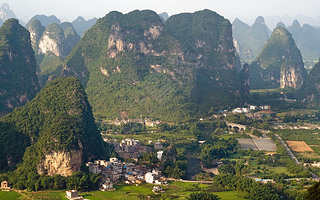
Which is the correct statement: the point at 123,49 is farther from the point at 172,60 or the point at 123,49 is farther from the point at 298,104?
the point at 298,104

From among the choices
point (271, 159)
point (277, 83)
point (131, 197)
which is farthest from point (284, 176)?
point (277, 83)

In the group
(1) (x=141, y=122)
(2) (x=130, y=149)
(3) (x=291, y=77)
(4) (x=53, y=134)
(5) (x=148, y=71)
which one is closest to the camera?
(4) (x=53, y=134)

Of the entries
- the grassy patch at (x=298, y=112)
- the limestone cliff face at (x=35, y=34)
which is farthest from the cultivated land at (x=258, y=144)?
the limestone cliff face at (x=35, y=34)

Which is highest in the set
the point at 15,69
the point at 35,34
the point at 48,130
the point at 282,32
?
the point at 282,32

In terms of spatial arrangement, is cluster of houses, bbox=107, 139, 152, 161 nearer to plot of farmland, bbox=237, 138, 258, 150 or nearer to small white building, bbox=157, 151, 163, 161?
small white building, bbox=157, 151, 163, 161

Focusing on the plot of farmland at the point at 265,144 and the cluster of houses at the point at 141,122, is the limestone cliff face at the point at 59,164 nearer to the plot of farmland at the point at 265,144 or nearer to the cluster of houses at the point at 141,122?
the plot of farmland at the point at 265,144

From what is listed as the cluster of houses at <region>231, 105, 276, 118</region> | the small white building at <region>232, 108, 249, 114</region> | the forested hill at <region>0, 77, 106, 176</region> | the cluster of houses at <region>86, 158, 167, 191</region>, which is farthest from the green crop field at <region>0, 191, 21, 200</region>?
the small white building at <region>232, 108, 249, 114</region>

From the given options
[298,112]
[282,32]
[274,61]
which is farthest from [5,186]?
[282,32]

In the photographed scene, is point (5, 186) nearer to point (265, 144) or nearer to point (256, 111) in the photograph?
point (265, 144)
